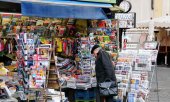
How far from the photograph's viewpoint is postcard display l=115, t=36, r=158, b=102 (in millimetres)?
9586

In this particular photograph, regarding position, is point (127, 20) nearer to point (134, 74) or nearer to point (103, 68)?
point (134, 74)

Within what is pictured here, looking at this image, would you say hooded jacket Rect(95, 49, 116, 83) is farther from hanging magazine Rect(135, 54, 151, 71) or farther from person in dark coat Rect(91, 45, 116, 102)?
hanging magazine Rect(135, 54, 151, 71)

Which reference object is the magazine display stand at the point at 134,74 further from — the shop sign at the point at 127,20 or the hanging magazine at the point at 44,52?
the shop sign at the point at 127,20

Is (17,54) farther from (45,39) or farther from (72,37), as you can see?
(72,37)

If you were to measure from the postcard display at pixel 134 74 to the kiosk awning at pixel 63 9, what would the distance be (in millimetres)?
1331

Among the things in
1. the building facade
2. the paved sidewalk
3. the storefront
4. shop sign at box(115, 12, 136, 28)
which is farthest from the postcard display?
the building facade

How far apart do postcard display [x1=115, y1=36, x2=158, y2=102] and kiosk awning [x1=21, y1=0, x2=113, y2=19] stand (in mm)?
1331

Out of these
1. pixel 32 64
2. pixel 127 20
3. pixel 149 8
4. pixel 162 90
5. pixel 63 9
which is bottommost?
pixel 162 90

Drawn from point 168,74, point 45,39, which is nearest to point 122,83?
point 45,39

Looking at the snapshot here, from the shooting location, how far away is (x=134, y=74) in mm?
9797

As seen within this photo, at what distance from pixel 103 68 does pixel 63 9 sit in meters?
1.75

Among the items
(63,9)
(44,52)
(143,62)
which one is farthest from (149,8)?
(44,52)

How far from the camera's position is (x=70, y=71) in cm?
1015

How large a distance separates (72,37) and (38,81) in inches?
99.9
